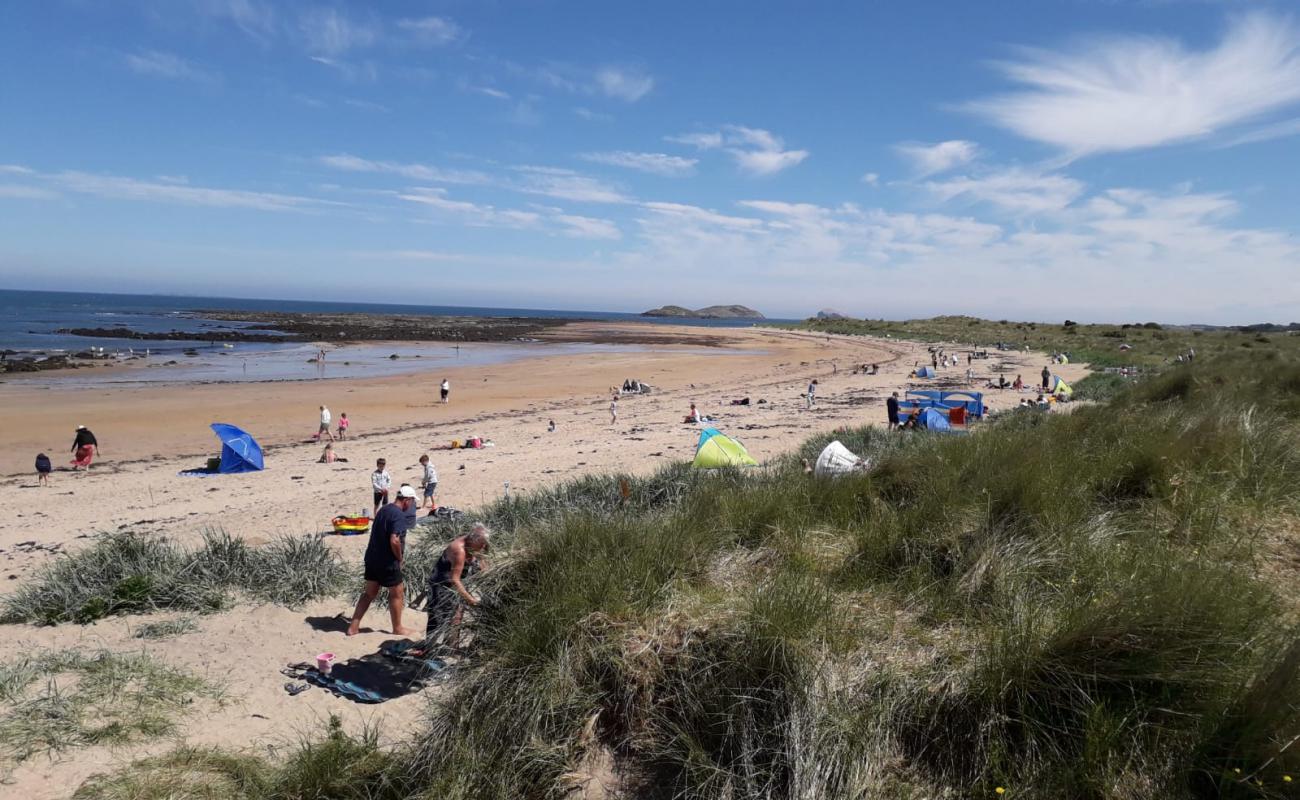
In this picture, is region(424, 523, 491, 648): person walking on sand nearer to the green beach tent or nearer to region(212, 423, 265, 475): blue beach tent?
the green beach tent

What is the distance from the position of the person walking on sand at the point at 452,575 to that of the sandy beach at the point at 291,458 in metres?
0.64

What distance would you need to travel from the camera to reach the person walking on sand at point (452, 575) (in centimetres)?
515

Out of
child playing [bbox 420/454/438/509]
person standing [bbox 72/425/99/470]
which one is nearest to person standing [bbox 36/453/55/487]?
person standing [bbox 72/425/99/470]

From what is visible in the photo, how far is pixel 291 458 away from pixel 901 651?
58.3ft

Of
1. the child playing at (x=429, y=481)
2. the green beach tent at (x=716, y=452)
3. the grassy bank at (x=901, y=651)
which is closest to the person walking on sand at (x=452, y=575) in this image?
the grassy bank at (x=901, y=651)

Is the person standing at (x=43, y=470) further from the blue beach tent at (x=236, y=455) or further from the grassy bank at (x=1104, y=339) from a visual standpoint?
the grassy bank at (x=1104, y=339)

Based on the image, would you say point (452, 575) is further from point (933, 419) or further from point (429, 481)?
point (933, 419)

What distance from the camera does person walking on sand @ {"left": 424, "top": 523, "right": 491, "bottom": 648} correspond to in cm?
515

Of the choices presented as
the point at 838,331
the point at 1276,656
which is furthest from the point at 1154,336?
the point at 1276,656

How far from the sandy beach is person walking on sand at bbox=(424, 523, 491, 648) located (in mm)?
642

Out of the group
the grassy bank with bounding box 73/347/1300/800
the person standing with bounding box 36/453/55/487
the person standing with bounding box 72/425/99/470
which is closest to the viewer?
the grassy bank with bounding box 73/347/1300/800

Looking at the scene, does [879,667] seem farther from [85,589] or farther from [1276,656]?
[85,589]

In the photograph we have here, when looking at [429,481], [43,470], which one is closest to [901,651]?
[429,481]

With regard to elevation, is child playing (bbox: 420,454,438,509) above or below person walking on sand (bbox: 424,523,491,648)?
below
